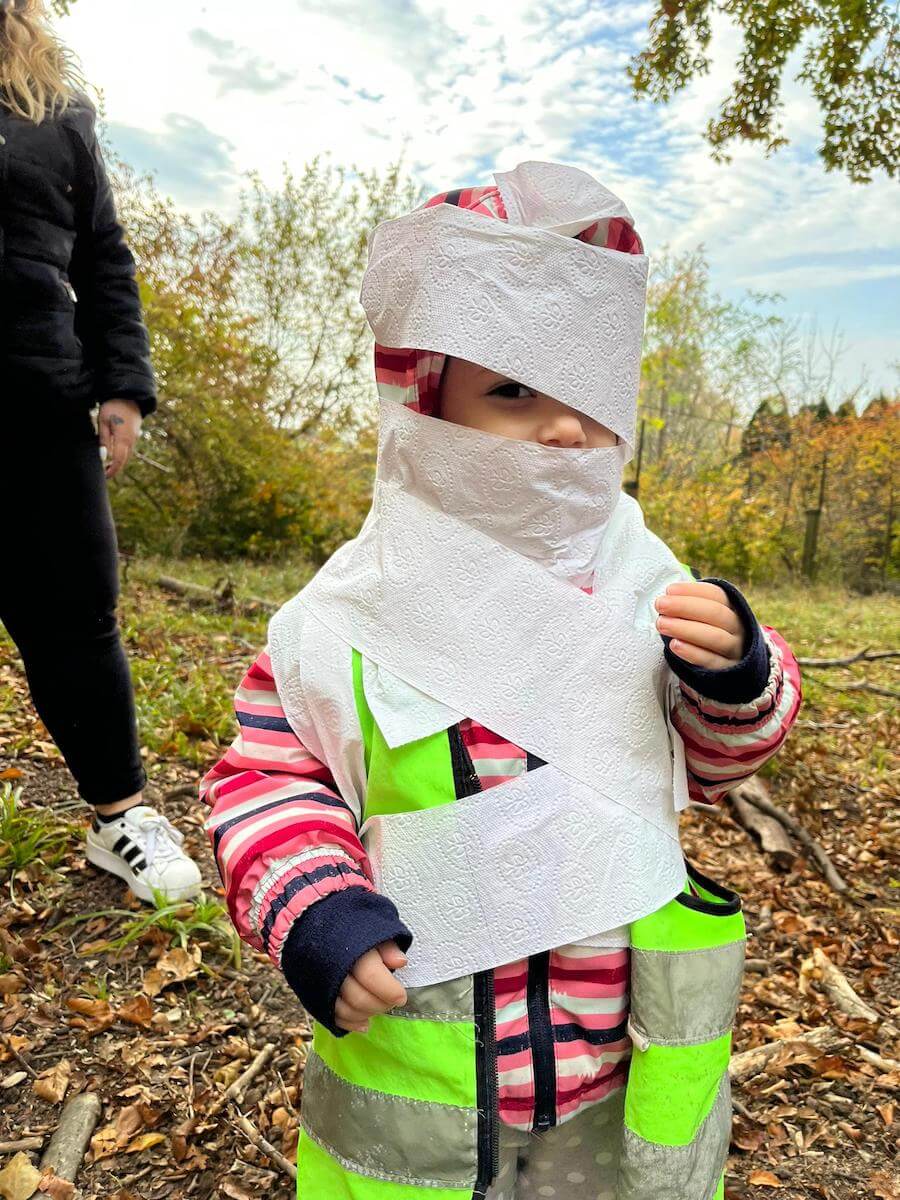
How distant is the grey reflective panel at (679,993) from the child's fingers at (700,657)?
35cm

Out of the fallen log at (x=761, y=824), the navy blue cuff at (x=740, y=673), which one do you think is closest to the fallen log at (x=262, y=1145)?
the navy blue cuff at (x=740, y=673)

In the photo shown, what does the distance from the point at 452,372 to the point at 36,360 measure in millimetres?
1228

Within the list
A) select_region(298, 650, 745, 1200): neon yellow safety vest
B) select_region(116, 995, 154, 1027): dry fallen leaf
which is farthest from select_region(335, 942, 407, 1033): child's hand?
select_region(116, 995, 154, 1027): dry fallen leaf

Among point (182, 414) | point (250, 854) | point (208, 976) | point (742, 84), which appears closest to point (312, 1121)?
point (250, 854)

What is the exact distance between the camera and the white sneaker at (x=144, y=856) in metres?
2.29

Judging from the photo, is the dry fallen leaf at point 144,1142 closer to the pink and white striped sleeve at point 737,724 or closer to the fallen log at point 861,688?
the pink and white striped sleeve at point 737,724

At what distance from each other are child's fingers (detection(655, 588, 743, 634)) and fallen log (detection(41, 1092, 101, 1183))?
5.20 ft

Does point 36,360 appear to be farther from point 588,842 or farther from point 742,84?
point 742,84

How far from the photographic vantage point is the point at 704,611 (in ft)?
3.30

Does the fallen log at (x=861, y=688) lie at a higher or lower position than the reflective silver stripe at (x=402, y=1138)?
lower

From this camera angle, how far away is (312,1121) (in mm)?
1099

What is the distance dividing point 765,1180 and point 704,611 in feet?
5.09

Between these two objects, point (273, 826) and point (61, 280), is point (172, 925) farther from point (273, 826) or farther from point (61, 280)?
point (61, 280)

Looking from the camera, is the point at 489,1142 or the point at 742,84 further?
the point at 742,84
